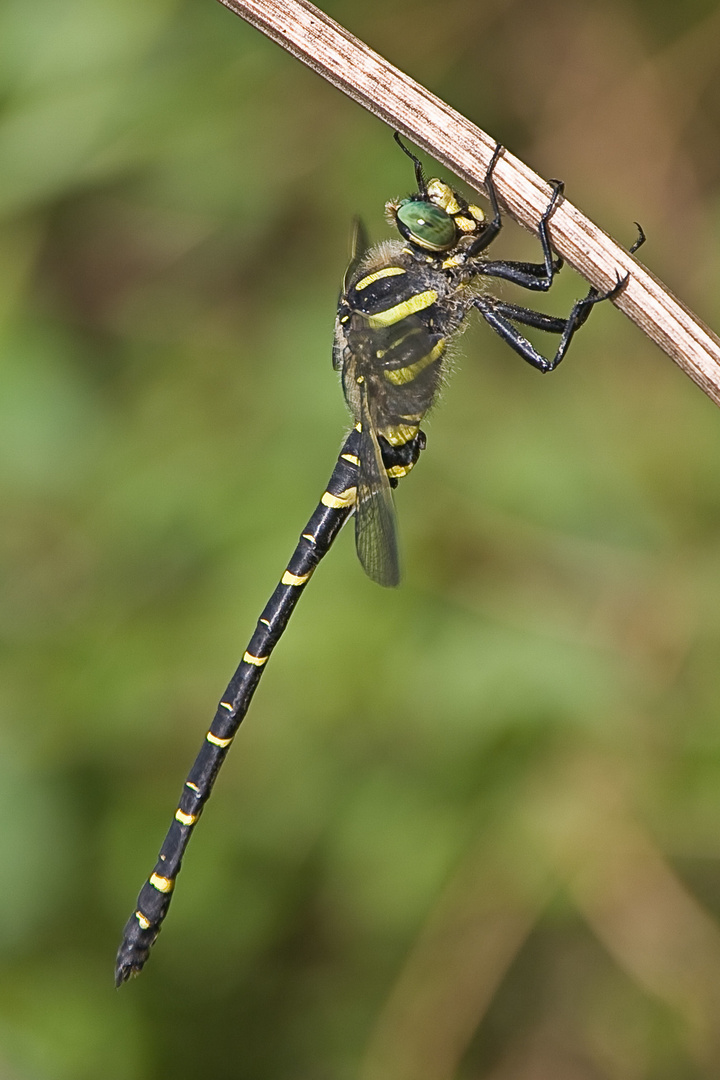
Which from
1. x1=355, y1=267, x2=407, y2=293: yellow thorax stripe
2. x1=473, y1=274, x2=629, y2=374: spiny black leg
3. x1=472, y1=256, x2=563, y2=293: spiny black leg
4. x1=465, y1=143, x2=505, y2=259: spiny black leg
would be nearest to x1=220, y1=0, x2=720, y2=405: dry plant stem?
x1=465, y1=143, x2=505, y2=259: spiny black leg

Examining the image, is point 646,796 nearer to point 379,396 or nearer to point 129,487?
point 379,396

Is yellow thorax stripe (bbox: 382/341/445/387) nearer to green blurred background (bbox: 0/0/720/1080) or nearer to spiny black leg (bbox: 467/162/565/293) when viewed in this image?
spiny black leg (bbox: 467/162/565/293)

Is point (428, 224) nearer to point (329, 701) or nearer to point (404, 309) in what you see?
point (404, 309)

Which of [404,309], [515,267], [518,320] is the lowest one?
[404,309]

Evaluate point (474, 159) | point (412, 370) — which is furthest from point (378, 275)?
point (474, 159)

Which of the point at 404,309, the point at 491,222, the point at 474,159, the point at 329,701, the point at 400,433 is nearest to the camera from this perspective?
the point at 474,159

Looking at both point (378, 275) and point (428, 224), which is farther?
point (378, 275)

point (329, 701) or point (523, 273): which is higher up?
point (523, 273)

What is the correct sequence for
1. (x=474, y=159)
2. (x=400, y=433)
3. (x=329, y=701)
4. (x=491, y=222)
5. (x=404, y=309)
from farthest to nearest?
(x=329, y=701)
(x=400, y=433)
(x=404, y=309)
(x=491, y=222)
(x=474, y=159)
